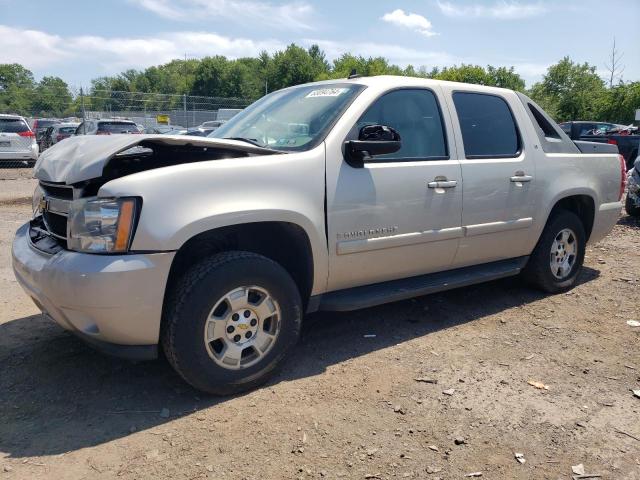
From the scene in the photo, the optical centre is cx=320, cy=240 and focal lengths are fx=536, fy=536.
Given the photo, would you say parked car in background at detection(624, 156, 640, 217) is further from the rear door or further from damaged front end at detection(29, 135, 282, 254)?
damaged front end at detection(29, 135, 282, 254)

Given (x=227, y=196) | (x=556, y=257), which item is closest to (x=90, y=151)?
(x=227, y=196)

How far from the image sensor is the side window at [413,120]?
3.76 metres

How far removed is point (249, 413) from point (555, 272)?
11.3 ft

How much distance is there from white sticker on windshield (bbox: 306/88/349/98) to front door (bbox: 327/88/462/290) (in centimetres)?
29

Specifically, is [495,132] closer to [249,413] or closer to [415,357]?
[415,357]

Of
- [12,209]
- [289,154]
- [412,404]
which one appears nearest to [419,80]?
[289,154]

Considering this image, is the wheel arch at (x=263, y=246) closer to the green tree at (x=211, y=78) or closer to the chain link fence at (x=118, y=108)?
the chain link fence at (x=118, y=108)

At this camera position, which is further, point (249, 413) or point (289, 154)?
point (289, 154)

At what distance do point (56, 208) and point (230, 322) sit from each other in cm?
119

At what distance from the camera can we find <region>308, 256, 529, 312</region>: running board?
3562 millimetres

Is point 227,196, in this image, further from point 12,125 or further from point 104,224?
point 12,125

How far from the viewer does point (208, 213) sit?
2.85 metres

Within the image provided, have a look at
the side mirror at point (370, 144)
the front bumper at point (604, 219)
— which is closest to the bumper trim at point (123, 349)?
the side mirror at point (370, 144)

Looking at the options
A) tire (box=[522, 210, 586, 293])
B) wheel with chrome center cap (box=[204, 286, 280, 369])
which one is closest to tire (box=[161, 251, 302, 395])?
wheel with chrome center cap (box=[204, 286, 280, 369])
